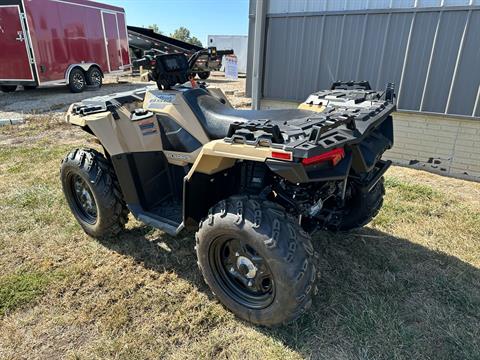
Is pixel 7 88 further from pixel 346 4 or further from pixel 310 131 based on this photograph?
pixel 310 131

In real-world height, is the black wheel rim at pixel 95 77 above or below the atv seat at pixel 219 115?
below

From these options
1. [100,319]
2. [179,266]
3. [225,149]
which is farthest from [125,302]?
[225,149]

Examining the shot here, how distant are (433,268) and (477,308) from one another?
502mm

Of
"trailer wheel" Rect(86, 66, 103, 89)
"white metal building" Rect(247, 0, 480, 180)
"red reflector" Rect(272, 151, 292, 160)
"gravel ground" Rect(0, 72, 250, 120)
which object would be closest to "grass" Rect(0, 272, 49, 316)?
"red reflector" Rect(272, 151, 292, 160)

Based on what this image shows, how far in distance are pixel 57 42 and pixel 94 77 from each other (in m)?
2.09

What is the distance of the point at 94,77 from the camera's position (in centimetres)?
1366

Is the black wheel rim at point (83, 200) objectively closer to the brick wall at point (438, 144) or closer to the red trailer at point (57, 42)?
the brick wall at point (438, 144)

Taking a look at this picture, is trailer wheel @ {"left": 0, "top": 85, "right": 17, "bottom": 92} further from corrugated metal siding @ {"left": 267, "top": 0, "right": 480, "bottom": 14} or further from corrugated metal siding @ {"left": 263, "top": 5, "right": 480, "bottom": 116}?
corrugated metal siding @ {"left": 267, "top": 0, "right": 480, "bottom": 14}

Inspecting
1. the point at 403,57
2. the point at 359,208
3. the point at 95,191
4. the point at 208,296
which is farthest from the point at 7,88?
the point at 359,208

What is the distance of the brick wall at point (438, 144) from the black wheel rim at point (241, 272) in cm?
434

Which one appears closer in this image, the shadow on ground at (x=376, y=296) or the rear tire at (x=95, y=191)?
the shadow on ground at (x=376, y=296)

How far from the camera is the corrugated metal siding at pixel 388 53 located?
5.05 meters

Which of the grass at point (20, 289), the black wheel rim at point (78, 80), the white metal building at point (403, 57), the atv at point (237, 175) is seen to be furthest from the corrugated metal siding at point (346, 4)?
the black wheel rim at point (78, 80)

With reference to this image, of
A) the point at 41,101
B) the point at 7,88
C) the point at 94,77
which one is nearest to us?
the point at 41,101
